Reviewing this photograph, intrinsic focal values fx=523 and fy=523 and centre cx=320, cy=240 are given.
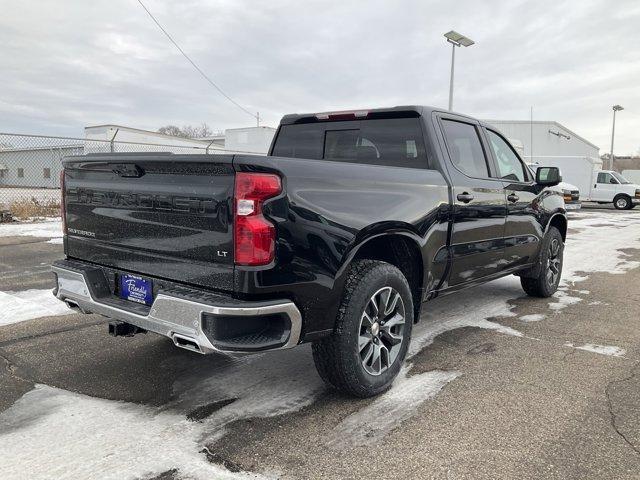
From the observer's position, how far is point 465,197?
412 centimetres

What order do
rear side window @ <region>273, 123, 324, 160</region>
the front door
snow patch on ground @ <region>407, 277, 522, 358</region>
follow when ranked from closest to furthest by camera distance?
1. rear side window @ <region>273, 123, 324, 160</region>
2. snow patch on ground @ <region>407, 277, 522, 358</region>
3. the front door

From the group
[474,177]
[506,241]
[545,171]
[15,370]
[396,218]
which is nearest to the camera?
[396,218]

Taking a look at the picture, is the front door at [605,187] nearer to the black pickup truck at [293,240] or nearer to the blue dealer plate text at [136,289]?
the black pickup truck at [293,240]

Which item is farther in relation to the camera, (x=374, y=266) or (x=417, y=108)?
(x=417, y=108)

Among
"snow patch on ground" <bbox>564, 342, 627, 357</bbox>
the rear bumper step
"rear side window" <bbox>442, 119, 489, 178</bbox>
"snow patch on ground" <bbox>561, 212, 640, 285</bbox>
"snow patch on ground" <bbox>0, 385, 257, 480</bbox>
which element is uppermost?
"rear side window" <bbox>442, 119, 489, 178</bbox>

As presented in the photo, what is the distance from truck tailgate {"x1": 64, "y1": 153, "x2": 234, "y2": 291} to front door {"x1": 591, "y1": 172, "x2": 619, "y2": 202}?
27.8 metres

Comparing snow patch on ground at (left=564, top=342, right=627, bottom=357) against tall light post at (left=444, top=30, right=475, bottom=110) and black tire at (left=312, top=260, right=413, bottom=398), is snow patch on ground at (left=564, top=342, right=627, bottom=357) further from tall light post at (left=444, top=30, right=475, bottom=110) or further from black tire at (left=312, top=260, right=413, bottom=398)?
tall light post at (left=444, top=30, right=475, bottom=110)

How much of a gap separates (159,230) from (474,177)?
267 cm

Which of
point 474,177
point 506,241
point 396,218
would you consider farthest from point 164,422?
point 506,241

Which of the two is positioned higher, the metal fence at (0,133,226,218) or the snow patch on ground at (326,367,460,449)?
the metal fence at (0,133,226,218)

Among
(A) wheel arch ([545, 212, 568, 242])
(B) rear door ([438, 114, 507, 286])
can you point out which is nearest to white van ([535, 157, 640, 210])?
(A) wheel arch ([545, 212, 568, 242])

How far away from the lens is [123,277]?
313cm

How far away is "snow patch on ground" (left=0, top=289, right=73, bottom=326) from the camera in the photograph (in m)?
4.87

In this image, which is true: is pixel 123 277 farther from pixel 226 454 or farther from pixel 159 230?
pixel 226 454
